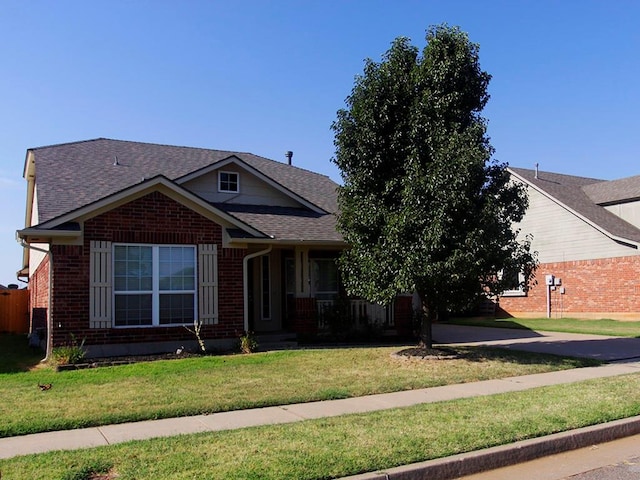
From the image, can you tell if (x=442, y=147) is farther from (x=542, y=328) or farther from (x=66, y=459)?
(x=542, y=328)

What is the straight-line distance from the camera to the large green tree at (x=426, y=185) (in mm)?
10547

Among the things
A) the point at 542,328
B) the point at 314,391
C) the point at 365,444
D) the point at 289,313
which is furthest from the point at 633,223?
the point at 365,444

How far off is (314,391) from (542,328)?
Answer: 13.5 meters

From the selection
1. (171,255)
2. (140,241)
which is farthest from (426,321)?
(140,241)

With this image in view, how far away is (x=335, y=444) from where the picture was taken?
573cm

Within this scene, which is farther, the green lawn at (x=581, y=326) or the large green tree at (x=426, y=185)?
the green lawn at (x=581, y=326)

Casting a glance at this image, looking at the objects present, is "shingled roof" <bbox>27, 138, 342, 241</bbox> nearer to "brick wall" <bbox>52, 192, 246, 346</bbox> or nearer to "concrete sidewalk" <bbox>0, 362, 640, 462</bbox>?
"brick wall" <bbox>52, 192, 246, 346</bbox>

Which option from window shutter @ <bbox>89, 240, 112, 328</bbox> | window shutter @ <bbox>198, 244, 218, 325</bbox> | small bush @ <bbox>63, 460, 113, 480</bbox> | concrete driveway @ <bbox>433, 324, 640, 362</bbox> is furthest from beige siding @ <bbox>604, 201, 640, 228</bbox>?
small bush @ <bbox>63, 460, 113, 480</bbox>

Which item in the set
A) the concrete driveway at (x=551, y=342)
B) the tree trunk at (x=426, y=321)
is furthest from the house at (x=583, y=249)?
the tree trunk at (x=426, y=321)

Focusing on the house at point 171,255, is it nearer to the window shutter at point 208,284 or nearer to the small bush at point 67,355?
the window shutter at point 208,284

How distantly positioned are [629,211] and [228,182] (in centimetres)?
1844

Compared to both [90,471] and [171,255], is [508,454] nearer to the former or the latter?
[90,471]

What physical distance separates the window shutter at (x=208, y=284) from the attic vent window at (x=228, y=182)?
357cm

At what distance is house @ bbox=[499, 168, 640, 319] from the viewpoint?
22703mm
